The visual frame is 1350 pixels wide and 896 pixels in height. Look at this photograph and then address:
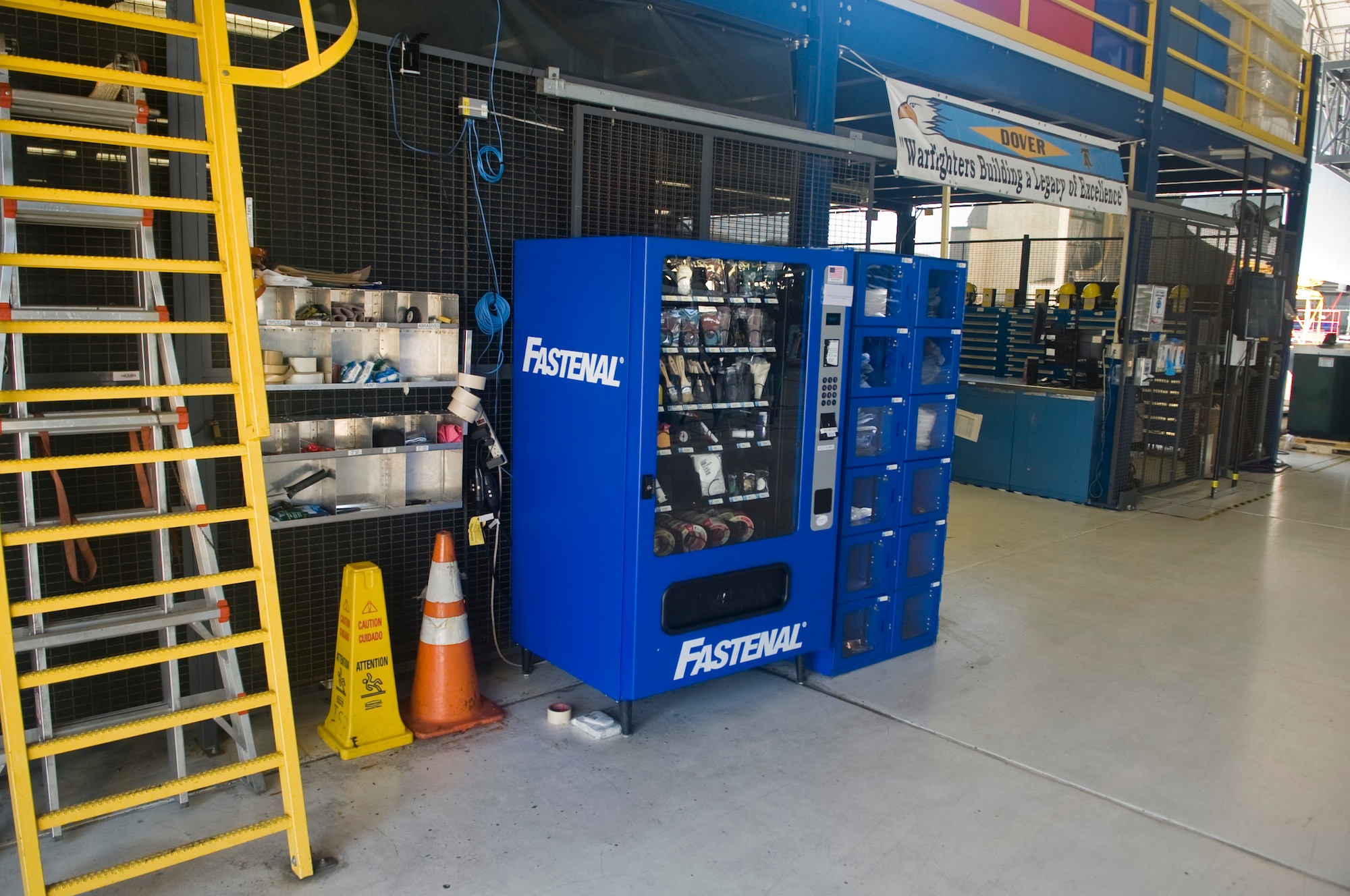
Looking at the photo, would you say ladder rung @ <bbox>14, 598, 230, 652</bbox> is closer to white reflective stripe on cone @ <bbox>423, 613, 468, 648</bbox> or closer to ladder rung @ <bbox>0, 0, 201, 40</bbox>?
white reflective stripe on cone @ <bbox>423, 613, 468, 648</bbox>

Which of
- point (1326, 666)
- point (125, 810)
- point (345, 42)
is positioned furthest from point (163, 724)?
point (1326, 666)

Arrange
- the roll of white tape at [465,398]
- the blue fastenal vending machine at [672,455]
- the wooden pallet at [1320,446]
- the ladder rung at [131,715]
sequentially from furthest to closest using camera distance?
the wooden pallet at [1320,446]
the roll of white tape at [465,398]
the blue fastenal vending machine at [672,455]
the ladder rung at [131,715]

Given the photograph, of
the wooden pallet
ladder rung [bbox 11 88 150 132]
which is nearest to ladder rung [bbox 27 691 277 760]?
ladder rung [bbox 11 88 150 132]

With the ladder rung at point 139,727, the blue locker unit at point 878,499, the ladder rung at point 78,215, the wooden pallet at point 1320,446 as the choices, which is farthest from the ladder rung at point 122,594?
the wooden pallet at point 1320,446

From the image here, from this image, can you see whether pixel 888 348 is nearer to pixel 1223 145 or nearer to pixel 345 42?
pixel 345 42

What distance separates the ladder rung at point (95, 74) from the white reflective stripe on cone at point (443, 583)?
1.94m

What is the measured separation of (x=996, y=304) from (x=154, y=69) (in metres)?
9.27

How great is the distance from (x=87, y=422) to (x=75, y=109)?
1023 millimetres

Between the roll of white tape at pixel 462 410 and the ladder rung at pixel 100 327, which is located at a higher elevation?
the ladder rung at pixel 100 327

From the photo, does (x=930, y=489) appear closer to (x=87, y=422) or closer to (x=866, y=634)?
(x=866, y=634)

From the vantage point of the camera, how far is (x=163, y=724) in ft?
8.89

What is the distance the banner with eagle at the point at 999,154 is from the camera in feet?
19.3

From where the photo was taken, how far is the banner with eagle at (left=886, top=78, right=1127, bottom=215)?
5875mm

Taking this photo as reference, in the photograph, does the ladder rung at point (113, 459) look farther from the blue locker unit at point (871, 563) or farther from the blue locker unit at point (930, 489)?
the blue locker unit at point (930, 489)
